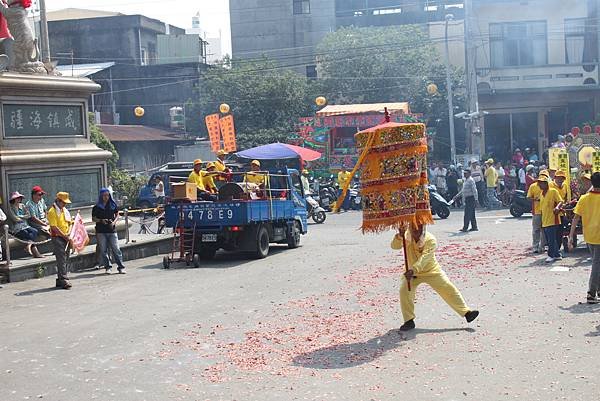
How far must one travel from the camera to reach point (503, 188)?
29797mm

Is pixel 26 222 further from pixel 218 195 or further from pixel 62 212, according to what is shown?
pixel 218 195

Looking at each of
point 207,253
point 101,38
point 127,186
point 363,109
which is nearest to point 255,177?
point 207,253

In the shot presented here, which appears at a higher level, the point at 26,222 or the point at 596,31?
the point at 596,31

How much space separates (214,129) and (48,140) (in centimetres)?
1695

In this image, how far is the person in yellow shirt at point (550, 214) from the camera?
14398mm

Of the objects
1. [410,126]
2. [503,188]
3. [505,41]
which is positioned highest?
[505,41]

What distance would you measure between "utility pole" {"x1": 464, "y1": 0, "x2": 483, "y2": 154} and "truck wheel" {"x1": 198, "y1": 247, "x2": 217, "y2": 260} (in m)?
20.1

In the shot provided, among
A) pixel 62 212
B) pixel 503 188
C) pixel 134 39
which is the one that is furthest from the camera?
pixel 134 39

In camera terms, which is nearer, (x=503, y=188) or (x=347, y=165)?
(x=503, y=188)

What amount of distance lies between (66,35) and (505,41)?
1023 inches

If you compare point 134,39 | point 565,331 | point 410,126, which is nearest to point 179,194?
point 410,126

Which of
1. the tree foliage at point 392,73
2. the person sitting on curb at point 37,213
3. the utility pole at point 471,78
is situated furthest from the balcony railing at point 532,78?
the person sitting on curb at point 37,213

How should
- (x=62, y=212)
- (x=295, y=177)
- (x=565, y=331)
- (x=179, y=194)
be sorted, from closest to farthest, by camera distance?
(x=565, y=331) → (x=62, y=212) → (x=179, y=194) → (x=295, y=177)

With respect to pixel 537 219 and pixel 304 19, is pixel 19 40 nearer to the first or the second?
pixel 537 219
